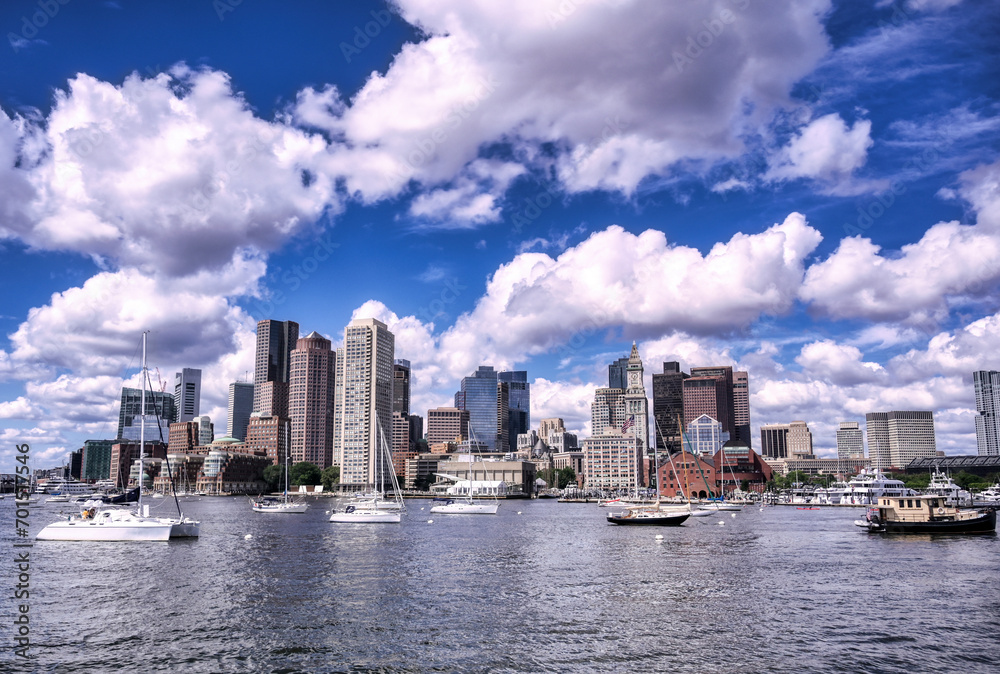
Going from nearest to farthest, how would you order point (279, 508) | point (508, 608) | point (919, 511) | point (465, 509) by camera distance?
point (508, 608)
point (919, 511)
point (279, 508)
point (465, 509)

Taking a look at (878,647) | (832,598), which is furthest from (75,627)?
(832,598)

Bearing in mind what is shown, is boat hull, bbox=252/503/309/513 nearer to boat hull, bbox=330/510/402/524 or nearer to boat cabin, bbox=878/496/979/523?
boat hull, bbox=330/510/402/524

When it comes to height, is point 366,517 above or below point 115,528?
below

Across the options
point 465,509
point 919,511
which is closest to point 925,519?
point 919,511

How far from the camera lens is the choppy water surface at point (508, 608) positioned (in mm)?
35750

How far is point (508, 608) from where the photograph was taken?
4731 cm

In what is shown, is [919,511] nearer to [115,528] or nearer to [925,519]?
[925,519]

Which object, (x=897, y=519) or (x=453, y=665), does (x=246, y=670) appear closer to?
(x=453, y=665)

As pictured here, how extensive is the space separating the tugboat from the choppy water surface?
18027mm

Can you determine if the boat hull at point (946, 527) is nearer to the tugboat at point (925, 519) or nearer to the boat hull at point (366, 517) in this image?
the tugboat at point (925, 519)

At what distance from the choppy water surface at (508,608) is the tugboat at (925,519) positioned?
59.1ft

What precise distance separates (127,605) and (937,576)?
2415 inches

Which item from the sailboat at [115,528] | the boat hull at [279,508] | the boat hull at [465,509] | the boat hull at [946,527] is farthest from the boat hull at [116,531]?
the boat hull at [946,527]

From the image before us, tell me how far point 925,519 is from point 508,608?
81526mm
